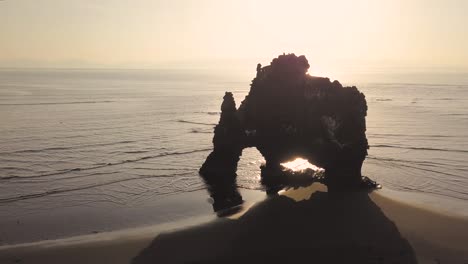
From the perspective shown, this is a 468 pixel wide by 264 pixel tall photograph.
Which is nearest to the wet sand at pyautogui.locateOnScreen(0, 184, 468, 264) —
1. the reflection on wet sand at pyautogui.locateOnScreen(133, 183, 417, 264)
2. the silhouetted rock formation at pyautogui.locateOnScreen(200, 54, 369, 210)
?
the reflection on wet sand at pyautogui.locateOnScreen(133, 183, 417, 264)

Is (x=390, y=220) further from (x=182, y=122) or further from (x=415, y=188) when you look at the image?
(x=182, y=122)

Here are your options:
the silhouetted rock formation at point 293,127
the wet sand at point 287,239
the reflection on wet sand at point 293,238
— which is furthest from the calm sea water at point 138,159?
the reflection on wet sand at point 293,238

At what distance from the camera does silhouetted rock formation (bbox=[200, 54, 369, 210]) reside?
2697 cm

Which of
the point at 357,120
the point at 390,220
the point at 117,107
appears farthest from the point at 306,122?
the point at 117,107

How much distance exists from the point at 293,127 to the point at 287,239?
33.7ft

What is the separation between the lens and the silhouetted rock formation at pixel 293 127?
27.0 m

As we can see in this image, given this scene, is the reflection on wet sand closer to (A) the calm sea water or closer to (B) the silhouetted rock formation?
(B) the silhouetted rock formation

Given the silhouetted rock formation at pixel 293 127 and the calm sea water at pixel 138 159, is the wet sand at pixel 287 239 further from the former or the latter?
the calm sea water at pixel 138 159

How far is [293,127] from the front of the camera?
1119 inches

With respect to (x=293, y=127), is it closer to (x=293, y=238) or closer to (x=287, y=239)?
(x=293, y=238)

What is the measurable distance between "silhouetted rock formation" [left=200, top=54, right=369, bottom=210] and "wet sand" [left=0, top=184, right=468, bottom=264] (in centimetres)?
353

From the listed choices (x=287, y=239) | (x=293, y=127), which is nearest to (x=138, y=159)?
(x=293, y=127)

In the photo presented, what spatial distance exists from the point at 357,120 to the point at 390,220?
7.11 metres

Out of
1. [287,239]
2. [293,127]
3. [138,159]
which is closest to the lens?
[287,239]
